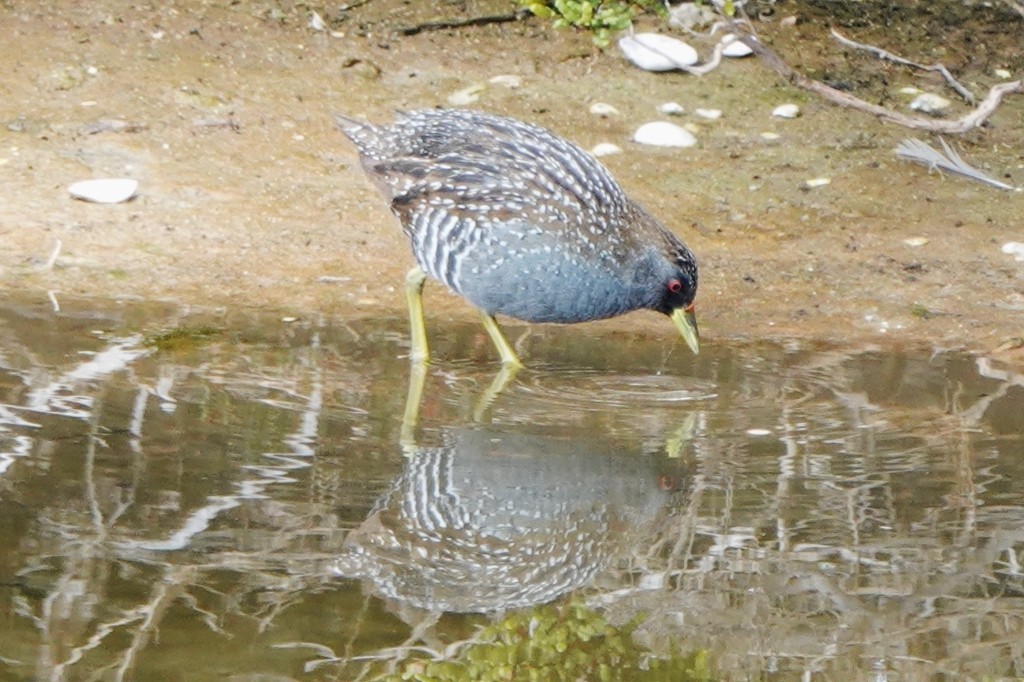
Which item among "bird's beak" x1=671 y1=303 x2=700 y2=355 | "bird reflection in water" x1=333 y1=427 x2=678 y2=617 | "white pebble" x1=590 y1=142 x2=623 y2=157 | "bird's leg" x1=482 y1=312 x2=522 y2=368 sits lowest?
"bird reflection in water" x1=333 y1=427 x2=678 y2=617

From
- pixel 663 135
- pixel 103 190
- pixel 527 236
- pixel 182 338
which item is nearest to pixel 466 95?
pixel 663 135

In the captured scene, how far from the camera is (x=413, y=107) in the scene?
8312 millimetres

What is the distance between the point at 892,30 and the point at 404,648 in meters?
6.82

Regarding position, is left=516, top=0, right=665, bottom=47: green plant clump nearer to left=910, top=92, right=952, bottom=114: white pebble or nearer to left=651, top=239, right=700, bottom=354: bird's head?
left=651, top=239, right=700, bottom=354: bird's head

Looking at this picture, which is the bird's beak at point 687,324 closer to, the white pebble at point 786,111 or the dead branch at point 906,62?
the dead branch at point 906,62

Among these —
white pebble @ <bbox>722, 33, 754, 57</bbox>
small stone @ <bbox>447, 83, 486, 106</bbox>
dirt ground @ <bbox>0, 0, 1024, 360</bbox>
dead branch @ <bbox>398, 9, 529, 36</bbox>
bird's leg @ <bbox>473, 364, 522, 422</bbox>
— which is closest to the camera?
bird's leg @ <bbox>473, 364, 522, 422</bbox>

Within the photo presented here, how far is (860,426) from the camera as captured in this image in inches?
207

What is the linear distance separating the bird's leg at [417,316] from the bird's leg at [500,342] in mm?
Result: 247

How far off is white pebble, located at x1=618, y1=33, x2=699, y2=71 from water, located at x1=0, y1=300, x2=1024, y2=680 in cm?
304

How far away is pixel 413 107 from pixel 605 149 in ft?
3.44

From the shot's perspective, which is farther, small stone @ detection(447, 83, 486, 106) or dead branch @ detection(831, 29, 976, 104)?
small stone @ detection(447, 83, 486, 106)

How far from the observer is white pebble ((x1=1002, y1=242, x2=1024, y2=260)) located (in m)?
7.16

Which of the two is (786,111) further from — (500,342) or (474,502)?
(474,502)

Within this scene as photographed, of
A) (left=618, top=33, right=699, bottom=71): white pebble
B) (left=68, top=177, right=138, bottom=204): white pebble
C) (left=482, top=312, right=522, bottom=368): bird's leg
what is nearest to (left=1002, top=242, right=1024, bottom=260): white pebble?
(left=618, top=33, right=699, bottom=71): white pebble
